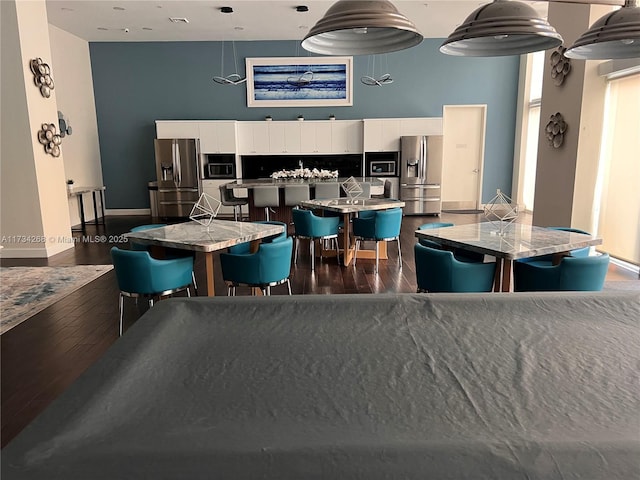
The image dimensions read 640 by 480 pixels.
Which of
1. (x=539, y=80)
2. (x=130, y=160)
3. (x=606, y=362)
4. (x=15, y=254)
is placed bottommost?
(x=15, y=254)

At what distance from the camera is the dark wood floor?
284 centimetres

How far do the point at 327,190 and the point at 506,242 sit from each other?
13.6ft

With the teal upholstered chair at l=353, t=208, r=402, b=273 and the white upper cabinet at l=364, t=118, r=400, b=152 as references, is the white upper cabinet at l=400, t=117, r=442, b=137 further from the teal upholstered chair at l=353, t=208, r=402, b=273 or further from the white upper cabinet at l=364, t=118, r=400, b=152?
the teal upholstered chair at l=353, t=208, r=402, b=273

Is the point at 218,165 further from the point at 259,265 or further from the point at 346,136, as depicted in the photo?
the point at 259,265

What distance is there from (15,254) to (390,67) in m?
8.06

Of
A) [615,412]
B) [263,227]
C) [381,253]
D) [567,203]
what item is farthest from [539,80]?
[615,412]

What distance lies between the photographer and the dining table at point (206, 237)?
3.29 m

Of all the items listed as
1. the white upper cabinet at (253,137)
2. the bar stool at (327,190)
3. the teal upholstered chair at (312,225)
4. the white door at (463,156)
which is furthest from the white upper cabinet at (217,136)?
the teal upholstered chair at (312,225)

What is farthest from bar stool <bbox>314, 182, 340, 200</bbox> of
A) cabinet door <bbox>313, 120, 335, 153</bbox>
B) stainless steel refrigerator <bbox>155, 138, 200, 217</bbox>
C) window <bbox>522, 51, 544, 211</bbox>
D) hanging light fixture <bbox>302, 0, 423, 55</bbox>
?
hanging light fixture <bbox>302, 0, 423, 55</bbox>

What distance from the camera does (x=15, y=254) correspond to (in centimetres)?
656

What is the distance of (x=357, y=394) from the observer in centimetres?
128

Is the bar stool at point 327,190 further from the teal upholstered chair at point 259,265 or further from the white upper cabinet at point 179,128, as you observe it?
the white upper cabinet at point 179,128

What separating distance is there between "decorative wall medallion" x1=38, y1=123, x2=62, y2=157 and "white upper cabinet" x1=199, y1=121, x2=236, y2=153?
3.43 m

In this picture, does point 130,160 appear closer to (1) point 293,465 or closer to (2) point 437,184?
(2) point 437,184
